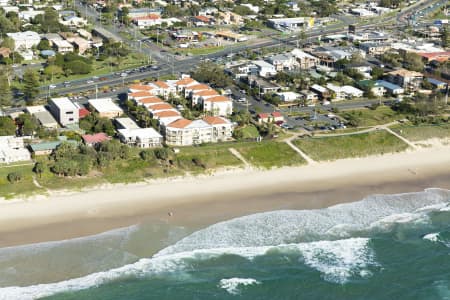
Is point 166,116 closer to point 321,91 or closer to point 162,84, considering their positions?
point 162,84

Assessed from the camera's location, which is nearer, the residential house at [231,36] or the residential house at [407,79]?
the residential house at [407,79]

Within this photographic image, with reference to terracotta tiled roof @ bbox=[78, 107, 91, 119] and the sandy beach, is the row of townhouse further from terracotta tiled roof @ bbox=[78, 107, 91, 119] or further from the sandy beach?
the sandy beach

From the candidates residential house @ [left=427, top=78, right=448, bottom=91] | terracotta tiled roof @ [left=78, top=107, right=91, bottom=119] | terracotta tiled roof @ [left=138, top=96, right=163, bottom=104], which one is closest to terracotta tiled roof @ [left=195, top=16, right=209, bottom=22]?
residential house @ [left=427, top=78, right=448, bottom=91]

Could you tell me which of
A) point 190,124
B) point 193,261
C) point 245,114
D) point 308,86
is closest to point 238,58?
point 308,86

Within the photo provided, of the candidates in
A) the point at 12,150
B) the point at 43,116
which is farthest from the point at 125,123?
the point at 12,150

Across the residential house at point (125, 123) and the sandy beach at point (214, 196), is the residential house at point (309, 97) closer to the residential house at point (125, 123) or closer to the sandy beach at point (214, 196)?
the sandy beach at point (214, 196)

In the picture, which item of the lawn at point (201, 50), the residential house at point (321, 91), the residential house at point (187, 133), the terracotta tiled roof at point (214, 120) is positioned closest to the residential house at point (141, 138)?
the residential house at point (187, 133)
